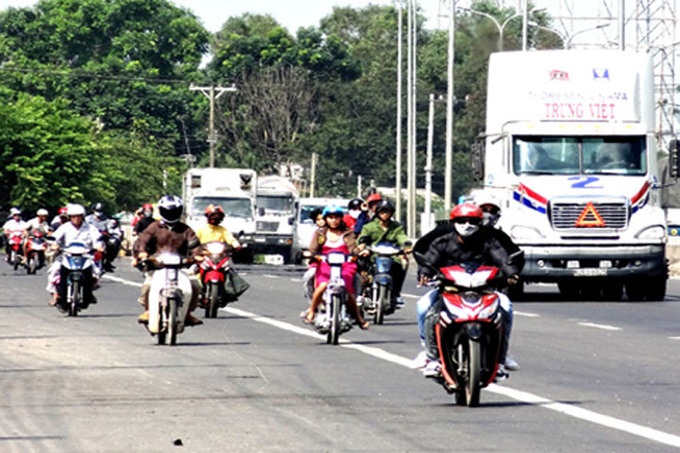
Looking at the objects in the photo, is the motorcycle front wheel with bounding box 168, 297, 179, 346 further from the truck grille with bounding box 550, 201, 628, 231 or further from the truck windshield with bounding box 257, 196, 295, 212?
the truck windshield with bounding box 257, 196, 295, 212

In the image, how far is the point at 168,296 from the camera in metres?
19.1

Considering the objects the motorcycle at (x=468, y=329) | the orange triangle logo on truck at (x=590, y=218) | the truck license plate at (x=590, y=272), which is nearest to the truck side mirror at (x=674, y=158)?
the orange triangle logo on truck at (x=590, y=218)

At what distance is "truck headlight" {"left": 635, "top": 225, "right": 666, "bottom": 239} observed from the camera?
28.8 meters

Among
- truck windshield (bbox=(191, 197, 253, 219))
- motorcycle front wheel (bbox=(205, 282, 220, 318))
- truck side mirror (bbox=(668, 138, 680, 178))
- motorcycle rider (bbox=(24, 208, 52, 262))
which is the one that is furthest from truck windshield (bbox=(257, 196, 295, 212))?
motorcycle front wheel (bbox=(205, 282, 220, 318))

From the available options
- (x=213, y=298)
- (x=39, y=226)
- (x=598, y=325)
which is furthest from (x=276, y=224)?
(x=598, y=325)

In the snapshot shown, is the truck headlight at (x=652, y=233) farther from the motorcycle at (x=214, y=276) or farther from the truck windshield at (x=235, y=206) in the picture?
the truck windshield at (x=235, y=206)

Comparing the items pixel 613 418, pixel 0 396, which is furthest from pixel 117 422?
pixel 613 418

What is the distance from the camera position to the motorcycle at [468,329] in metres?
12.9

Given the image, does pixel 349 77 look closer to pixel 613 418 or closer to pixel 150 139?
pixel 150 139

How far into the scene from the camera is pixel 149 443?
10.7 meters

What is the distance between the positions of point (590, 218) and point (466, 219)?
15729mm

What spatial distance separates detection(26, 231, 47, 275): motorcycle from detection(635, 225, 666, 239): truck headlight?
17929mm

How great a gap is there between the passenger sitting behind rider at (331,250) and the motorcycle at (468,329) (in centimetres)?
628

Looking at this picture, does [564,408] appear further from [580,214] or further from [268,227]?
[268,227]
